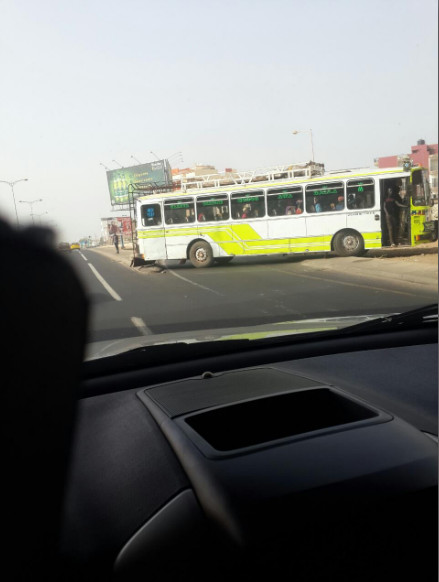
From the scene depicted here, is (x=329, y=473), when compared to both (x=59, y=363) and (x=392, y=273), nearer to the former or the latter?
(x=59, y=363)

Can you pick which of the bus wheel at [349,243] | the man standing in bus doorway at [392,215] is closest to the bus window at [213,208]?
the bus wheel at [349,243]

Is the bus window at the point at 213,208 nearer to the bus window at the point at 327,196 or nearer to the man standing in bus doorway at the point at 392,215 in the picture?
the bus window at the point at 327,196

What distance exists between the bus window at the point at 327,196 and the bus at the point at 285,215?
0.10ft

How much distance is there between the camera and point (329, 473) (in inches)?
66.9

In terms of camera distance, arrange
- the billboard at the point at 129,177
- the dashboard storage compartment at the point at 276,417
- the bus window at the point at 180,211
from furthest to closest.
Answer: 1. the bus window at the point at 180,211
2. the billboard at the point at 129,177
3. the dashboard storage compartment at the point at 276,417

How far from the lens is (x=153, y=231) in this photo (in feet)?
61.4

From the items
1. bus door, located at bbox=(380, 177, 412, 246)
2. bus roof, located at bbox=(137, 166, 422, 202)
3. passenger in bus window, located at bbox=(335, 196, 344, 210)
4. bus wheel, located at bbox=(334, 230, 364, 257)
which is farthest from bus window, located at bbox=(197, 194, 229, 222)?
bus door, located at bbox=(380, 177, 412, 246)

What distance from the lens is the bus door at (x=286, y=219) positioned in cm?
1738

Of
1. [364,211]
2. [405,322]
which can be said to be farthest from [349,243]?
[405,322]

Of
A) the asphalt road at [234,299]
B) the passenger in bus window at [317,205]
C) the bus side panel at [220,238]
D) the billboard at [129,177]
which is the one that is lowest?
the asphalt road at [234,299]

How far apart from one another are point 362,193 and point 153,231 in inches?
274

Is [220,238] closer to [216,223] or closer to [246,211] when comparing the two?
[216,223]

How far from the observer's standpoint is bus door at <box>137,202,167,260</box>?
18.6m

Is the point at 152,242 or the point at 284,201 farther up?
the point at 284,201
